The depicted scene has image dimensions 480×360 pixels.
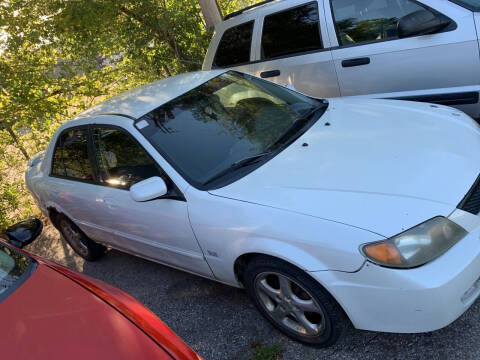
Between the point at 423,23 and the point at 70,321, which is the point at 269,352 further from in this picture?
the point at 423,23

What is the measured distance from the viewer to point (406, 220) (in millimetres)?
2180

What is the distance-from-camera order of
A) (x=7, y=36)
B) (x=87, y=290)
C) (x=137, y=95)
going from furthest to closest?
(x=7, y=36), (x=137, y=95), (x=87, y=290)

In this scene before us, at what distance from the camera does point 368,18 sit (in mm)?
4469

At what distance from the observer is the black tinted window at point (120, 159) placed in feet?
10.4

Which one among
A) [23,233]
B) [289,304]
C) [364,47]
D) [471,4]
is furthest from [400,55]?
[23,233]

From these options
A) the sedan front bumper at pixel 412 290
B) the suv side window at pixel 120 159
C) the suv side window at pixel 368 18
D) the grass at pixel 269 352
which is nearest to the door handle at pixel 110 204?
the suv side window at pixel 120 159

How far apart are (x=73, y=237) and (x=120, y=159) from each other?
5.45ft

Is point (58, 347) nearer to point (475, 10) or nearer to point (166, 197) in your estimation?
point (166, 197)

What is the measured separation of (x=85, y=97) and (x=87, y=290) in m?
5.59

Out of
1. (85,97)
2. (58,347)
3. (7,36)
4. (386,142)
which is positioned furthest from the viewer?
(85,97)

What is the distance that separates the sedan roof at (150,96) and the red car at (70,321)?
1411 millimetres

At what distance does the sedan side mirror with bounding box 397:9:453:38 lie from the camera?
3957 mm

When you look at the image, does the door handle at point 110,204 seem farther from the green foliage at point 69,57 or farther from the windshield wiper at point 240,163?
the green foliage at point 69,57

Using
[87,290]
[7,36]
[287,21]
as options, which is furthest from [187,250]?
[7,36]
